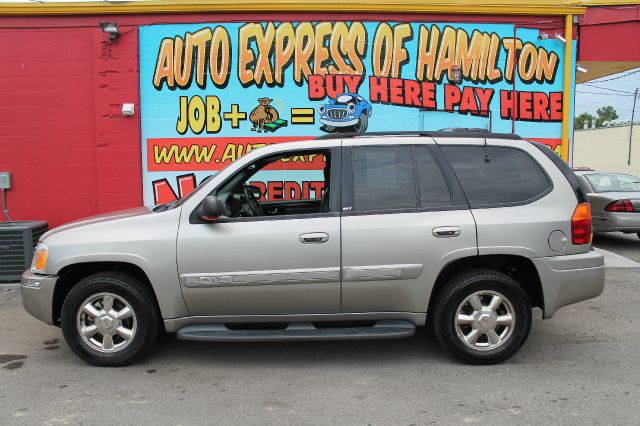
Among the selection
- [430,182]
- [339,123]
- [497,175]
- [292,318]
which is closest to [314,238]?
[292,318]

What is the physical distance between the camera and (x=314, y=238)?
13.3 feet

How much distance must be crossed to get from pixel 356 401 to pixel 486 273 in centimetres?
150

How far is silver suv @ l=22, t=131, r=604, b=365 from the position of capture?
13.3 feet

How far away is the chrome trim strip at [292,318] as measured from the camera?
417cm

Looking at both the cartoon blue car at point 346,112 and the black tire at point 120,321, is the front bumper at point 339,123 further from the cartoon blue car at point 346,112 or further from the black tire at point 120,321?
the black tire at point 120,321

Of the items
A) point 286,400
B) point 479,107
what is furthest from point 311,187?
point 286,400

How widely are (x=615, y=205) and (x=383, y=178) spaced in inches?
280

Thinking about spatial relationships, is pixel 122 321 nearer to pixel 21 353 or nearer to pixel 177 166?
pixel 21 353

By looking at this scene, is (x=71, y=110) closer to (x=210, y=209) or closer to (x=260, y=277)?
(x=210, y=209)

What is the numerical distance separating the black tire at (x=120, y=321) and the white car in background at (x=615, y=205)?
8.19 m

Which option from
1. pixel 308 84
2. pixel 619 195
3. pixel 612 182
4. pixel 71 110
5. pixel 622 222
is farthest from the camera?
pixel 612 182

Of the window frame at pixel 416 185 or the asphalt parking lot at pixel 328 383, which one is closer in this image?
the asphalt parking lot at pixel 328 383

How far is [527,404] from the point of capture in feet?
11.6

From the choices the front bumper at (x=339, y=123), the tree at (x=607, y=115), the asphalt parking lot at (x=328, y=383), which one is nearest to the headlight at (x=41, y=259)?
the asphalt parking lot at (x=328, y=383)
